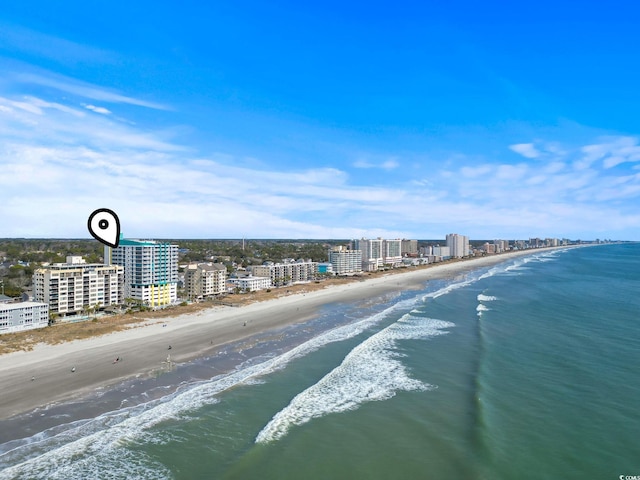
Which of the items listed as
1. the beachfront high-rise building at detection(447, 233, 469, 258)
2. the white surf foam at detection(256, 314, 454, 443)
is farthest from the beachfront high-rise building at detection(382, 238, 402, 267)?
the white surf foam at detection(256, 314, 454, 443)

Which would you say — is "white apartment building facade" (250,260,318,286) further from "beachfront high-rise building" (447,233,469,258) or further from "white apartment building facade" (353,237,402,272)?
"beachfront high-rise building" (447,233,469,258)

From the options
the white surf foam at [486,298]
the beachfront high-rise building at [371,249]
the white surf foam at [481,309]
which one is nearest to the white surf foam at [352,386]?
the white surf foam at [481,309]

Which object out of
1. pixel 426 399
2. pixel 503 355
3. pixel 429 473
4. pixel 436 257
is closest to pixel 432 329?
pixel 503 355

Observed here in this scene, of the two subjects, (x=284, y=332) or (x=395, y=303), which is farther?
(x=395, y=303)

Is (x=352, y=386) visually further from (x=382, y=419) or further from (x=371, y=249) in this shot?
(x=371, y=249)

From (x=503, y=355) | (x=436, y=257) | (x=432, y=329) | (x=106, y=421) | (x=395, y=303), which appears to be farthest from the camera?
(x=436, y=257)

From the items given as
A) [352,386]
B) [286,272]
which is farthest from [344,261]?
[352,386]

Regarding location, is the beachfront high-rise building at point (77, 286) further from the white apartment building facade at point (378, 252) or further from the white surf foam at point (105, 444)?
the white apartment building facade at point (378, 252)

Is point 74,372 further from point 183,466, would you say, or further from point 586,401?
point 586,401
